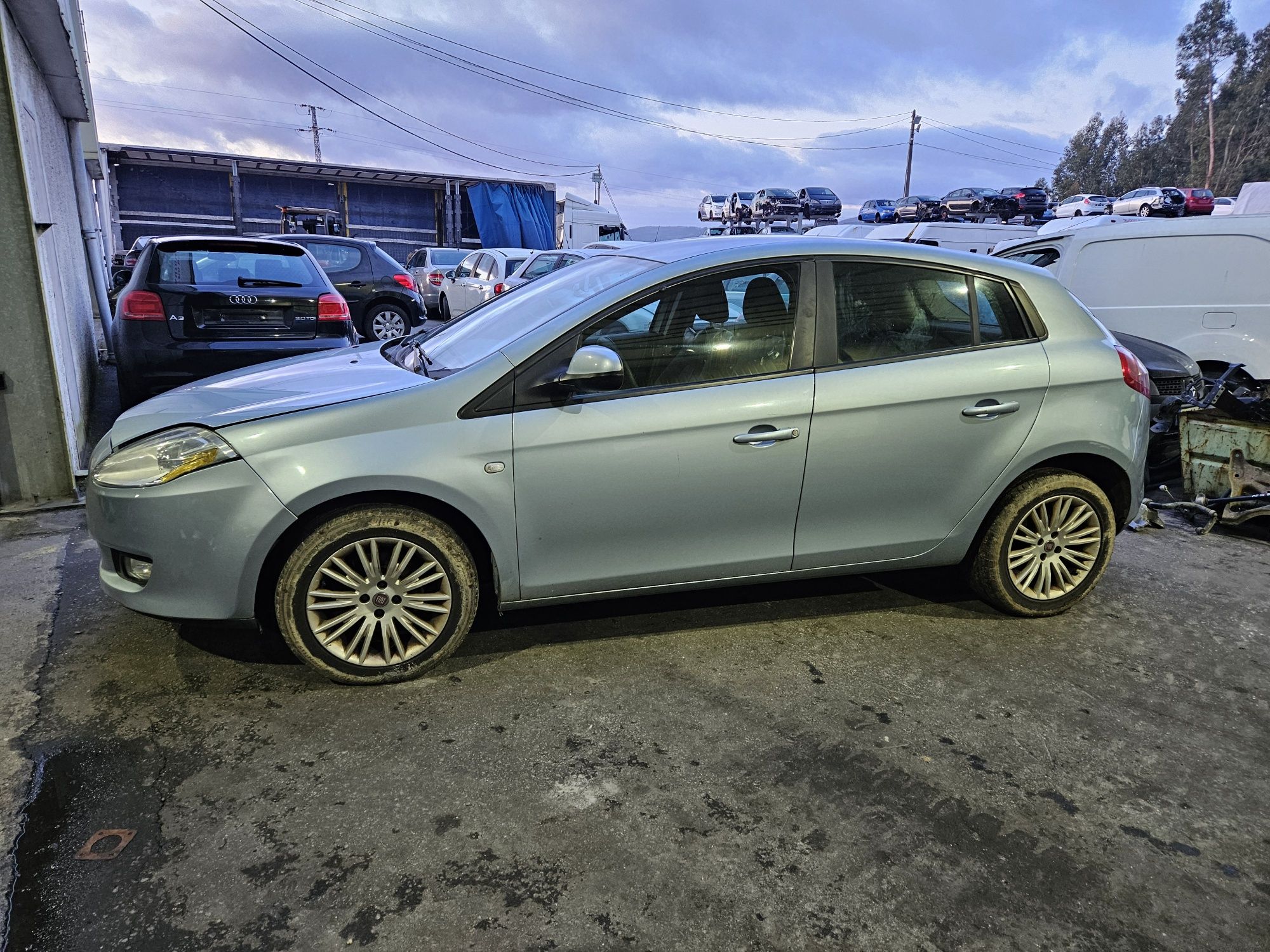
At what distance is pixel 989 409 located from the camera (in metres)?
3.61

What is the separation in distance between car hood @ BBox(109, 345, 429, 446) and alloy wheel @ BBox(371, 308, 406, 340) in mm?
9348

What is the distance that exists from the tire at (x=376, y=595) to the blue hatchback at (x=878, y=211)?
123ft

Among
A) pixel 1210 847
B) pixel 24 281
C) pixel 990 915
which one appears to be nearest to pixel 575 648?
pixel 990 915

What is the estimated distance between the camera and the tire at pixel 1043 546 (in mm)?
3838

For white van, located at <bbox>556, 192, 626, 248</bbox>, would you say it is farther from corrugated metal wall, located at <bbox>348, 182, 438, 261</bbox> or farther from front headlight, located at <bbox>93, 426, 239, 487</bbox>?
front headlight, located at <bbox>93, 426, 239, 487</bbox>

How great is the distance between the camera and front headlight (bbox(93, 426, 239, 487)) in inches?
116

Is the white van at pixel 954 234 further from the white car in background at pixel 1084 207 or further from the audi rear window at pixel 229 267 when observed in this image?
the white car in background at pixel 1084 207

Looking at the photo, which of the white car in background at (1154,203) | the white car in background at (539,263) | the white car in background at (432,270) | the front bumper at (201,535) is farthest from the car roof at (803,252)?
the white car in background at (1154,203)

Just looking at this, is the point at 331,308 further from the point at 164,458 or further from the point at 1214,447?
the point at 1214,447

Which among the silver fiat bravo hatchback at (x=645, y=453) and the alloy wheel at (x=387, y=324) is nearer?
the silver fiat bravo hatchback at (x=645, y=453)

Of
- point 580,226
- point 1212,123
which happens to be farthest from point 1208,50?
point 580,226

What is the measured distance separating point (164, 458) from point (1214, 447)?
20.4 feet

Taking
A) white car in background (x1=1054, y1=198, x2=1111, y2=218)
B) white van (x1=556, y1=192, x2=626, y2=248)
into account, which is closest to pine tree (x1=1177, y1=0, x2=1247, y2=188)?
white car in background (x1=1054, y1=198, x2=1111, y2=218)

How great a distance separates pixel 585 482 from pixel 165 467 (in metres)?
1.48
